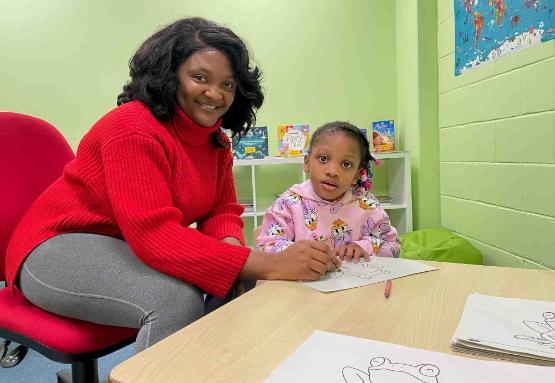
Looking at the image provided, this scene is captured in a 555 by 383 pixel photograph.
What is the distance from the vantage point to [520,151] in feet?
6.32

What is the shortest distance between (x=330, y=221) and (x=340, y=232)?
0.15 feet

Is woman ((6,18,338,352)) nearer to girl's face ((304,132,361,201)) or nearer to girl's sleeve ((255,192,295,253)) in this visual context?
girl's sleeve ((255,192,295,253))

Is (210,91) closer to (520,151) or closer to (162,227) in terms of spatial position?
(162,227)

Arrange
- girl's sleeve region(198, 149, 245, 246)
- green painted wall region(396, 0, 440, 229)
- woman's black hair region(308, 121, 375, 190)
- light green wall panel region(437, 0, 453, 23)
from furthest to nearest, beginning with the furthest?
green painted wall region(396, 0, 440, 229), light green wall panel region(437, 0, 453, 23), woman's black hair region(308, 121, 375, 190), girl's sleeve region(198, 149, 245, 246)

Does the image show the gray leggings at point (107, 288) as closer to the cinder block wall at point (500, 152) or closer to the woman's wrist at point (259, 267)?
the woman's wrist at point (259, 267)

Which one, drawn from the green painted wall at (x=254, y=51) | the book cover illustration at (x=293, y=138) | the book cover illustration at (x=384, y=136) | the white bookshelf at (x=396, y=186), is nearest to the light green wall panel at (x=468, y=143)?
the white bookshelf at (x=396, y=186)

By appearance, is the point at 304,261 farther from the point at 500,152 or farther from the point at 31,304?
the point at 500,152

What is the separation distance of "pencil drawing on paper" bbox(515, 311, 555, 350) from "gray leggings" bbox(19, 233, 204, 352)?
61cm

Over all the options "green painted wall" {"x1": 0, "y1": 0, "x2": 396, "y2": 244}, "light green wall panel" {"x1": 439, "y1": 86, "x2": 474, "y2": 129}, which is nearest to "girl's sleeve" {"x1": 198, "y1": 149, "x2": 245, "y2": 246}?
"light green wall panel" {"x1": 439, "y1": 86, "x2": 474, "y2": 129}

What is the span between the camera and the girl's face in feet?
4.58

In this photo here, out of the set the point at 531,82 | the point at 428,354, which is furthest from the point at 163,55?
the point at 531,82

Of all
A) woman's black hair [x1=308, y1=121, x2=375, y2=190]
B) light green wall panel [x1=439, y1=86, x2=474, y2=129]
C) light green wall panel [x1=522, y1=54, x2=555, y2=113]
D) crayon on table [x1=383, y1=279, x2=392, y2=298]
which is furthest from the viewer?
light green wall panel [x1=439, y1=86, x2=474, y2=129]

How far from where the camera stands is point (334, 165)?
141cm

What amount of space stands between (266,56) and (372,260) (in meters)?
2.41
